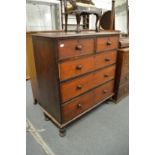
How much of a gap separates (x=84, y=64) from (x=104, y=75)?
0.45 metres

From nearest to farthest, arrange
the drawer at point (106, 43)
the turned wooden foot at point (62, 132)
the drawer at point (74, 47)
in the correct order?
the drawer at point (74, 47), the turned wooden foot at point (62, 132), the drawer at point (106, 43)

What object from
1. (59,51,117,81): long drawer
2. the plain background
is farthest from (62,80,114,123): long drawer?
the plain background

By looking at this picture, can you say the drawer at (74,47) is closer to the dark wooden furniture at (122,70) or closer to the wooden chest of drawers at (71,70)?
the wooden chest of drawers at (71,70)

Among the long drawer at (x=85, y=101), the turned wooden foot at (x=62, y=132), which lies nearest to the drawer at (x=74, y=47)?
the long drawer at (x=85, y=101)

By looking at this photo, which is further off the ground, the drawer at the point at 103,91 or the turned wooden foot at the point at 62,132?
the drawer at the point at 103,91

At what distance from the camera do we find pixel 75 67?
1.50 m

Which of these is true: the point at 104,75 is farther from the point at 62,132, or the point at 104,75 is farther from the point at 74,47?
the point at 62,132

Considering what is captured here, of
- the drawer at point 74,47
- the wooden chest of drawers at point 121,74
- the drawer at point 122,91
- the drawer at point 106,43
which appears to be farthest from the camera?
the drawer at point 122,91

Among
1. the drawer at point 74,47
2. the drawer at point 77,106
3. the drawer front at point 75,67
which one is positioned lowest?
→ the drawer at point 77,106

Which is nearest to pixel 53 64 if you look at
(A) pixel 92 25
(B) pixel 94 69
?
(B) pixel 94 69

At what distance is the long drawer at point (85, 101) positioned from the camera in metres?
1.57

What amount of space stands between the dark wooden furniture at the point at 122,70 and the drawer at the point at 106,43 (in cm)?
14
